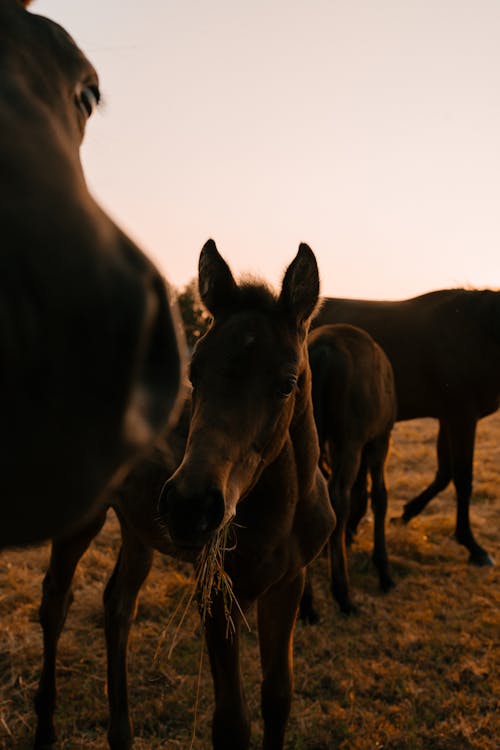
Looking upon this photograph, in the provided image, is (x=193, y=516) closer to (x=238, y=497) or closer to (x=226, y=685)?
(x=238, y=497)

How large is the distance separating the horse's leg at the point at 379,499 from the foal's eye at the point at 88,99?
444 centimetres

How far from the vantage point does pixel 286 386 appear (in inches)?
91.7

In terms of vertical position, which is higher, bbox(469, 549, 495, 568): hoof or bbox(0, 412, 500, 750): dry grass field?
bbox(0, 412, 500, 750): dry grass field

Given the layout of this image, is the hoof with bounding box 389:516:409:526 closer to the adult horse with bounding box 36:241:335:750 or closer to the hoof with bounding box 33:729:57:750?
the adult horse with bounding box 36:241:335:750

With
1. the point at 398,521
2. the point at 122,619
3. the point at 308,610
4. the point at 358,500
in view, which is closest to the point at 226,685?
the point at 122,619

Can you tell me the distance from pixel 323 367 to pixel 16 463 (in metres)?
4.26

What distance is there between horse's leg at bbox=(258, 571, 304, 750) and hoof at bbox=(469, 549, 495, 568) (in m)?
3.35

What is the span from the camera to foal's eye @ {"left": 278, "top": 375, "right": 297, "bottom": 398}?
2.31 meters

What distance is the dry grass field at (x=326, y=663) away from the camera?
3109mm

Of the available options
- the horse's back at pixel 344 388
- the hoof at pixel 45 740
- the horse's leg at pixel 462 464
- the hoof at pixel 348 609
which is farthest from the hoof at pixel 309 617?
the horse's leg at pixel 462 464

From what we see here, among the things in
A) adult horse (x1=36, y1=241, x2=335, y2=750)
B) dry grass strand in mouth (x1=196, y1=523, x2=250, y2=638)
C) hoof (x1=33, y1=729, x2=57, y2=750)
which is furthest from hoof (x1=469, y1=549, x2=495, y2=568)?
hoof (x1=33, y1=729, x2=57, y2=750)

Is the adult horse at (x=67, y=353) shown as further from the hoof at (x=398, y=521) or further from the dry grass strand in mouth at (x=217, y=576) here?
the hoof at (x=398, y=521)

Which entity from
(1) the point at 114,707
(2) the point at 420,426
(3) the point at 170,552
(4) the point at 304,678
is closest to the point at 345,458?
(4) the point at 304,678

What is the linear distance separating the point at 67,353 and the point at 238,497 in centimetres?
160
